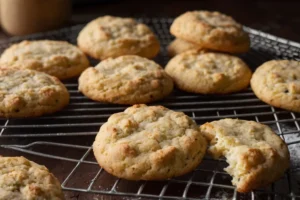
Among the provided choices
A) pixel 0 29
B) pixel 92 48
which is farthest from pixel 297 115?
pixel 0 29

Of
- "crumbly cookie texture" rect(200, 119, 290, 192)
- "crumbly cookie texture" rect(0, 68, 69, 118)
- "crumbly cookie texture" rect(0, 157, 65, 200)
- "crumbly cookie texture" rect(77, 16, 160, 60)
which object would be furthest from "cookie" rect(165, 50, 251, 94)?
"crumbly cookie texture" rect(0, 157, 65, 200)

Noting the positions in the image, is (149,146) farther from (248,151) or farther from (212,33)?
(212,33)

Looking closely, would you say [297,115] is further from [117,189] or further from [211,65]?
[117,189]

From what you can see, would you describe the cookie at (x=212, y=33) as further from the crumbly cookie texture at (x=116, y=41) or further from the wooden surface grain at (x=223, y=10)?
the wooden surface grain at (x=223, y=10)

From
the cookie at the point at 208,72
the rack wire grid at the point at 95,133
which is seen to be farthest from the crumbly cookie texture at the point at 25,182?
the cookie at the point at 208,72

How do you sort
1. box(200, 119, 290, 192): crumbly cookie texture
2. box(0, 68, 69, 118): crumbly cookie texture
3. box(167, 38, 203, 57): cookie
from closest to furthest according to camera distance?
box(200, 119, 290, 192): crumbly cookie texture < box(0, 68, 69, 118): crumbly cookie texture < box(167, 38, 203, 57): cookie

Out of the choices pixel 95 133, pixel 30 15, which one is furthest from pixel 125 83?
pixel 30 15

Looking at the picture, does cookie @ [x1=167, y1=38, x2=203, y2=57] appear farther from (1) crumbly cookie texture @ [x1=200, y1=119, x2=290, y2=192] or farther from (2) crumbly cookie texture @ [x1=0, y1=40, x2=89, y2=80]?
(1) crumbly cookie texture @ [x1=200, y1=119, x2=290, y2=192]
